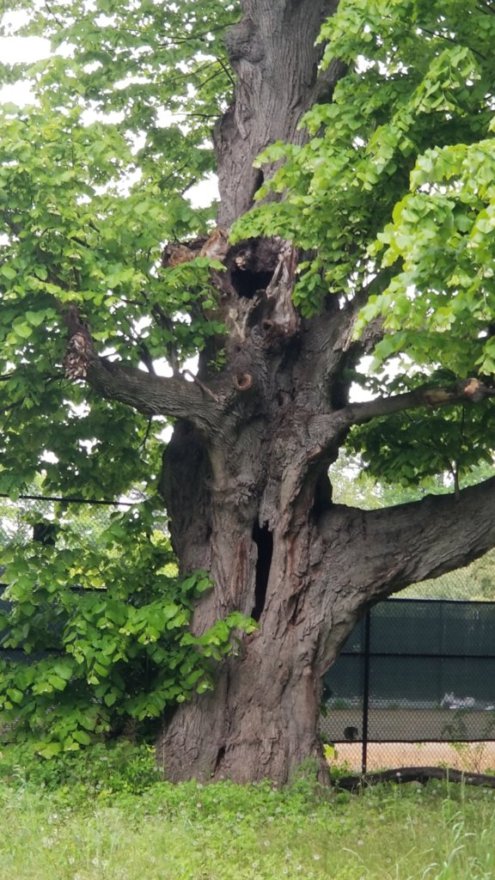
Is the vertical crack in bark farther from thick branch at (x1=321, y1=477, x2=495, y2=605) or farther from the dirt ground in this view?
the dirt ground

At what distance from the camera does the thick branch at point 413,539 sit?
9930 millimetres

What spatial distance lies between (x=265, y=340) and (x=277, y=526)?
165cm

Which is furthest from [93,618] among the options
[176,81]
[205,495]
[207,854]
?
[176,81]

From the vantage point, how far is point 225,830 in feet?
26.5

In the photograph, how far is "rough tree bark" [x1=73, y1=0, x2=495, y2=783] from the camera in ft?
32.5

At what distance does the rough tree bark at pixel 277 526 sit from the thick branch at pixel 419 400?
2cm

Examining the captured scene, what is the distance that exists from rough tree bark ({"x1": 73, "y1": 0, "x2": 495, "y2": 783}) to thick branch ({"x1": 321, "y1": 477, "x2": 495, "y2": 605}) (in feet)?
0.04

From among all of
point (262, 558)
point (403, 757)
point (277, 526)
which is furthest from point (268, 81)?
point (403, 757)

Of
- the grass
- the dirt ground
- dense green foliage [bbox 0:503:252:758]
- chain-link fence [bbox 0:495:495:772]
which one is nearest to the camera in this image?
the grass

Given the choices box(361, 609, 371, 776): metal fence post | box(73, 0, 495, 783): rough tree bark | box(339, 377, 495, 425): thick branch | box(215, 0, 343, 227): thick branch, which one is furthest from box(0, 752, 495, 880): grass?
box(215, 0, 343, 227): thick branch

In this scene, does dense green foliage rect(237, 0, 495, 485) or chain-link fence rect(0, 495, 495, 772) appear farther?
chain-link fence rect(0, 495, 495, 772)

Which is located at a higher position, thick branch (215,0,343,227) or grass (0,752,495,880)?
thick branch (215,0,343,227)

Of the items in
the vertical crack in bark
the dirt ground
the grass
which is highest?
the vertical crack in bark

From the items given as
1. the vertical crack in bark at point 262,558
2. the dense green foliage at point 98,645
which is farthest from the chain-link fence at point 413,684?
the dense green foliage at point 98,645
